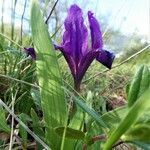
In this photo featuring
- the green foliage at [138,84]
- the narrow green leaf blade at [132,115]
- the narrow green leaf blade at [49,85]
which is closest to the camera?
the narrow green leaf blade at [132,115]

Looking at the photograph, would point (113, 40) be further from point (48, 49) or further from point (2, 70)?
point (48, 49)

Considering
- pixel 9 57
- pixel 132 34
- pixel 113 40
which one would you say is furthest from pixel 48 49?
pixel 132 34

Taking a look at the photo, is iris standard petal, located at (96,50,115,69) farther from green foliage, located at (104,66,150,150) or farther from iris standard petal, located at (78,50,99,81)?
green foliage, located at (104,66,150,150)

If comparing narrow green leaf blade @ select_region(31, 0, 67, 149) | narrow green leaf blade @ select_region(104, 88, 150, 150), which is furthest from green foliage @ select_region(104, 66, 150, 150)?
narrow green leaf blade @ select_region(31, 0, 67, 149)

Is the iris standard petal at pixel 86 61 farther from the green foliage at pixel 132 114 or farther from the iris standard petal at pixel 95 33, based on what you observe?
the green foliage at pixel 132 114

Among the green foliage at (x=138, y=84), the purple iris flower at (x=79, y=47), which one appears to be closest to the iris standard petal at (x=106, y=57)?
the purple iris flower at (x=79, y=47)

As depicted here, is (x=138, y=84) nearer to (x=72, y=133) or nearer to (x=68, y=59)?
(x=72, y=133)
